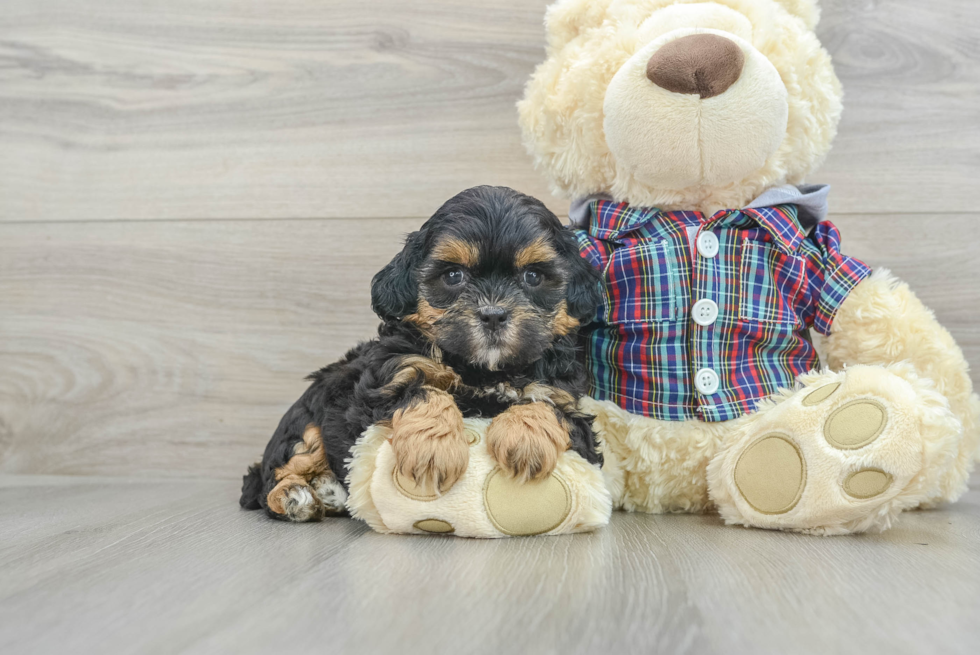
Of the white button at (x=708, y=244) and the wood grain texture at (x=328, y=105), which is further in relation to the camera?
the wood grain texture at (x=328, y=105)

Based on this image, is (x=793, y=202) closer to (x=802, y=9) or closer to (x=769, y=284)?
(x=769, y=284)

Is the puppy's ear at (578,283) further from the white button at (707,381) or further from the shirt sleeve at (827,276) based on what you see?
the shirt sleeve at (827,276)

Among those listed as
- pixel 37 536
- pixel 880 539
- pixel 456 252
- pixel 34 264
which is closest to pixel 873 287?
pixel 880 539

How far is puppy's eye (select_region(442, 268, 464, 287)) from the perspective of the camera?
48.5 inches

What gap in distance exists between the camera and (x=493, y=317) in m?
1.16

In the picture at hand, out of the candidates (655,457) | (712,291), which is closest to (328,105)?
(712,291)

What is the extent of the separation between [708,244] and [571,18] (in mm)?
559

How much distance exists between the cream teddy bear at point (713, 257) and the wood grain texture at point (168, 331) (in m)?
0.73

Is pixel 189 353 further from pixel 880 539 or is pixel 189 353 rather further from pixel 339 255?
pixel 880 539

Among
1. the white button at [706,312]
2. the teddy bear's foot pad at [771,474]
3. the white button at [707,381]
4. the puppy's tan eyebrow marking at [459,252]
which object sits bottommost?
the teddy bear's foot pad at [771,474]

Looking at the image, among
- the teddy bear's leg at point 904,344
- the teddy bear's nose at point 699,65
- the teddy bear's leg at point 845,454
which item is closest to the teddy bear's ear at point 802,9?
the teddy bear's nose at point 699,65

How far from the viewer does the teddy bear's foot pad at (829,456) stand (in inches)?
46.1

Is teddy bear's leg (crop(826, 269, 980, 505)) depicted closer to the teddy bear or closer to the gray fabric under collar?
the teddy bear

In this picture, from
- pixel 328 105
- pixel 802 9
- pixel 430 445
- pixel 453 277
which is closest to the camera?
pixel 430 445
